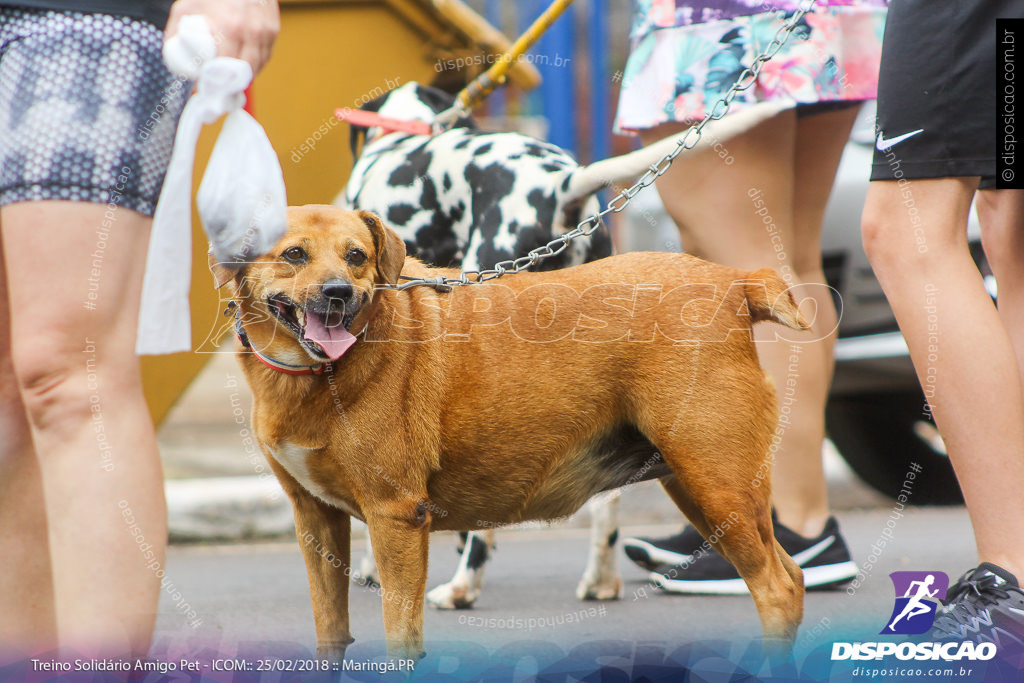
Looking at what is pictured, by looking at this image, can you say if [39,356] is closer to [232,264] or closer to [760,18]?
[232,264]

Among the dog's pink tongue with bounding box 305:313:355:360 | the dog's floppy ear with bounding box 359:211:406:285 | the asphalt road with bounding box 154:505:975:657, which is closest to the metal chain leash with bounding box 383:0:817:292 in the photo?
the dog's floppy ear with bounding box 359:211:406:285

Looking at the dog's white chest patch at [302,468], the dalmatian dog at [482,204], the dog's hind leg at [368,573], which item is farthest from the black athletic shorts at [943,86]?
the dog's hind leg at [368,573]

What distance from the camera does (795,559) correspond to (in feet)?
11.1

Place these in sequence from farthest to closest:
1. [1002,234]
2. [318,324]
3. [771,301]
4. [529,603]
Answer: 1. [529,603]
2. [1002,234]
3. [771,301]
4. [318,324]

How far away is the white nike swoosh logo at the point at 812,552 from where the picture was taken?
11.0ft

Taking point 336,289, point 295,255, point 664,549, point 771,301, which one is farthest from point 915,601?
point 295,255

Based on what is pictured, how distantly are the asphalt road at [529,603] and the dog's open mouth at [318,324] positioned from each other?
0.77 meters

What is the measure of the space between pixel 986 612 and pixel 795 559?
43.5 inches

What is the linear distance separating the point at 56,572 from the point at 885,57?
2.10m

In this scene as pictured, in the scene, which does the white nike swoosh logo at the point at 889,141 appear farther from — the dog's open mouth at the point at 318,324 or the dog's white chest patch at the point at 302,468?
the dog's white chest patch at the point at 302,468

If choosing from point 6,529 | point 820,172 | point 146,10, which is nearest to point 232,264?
point 146,10

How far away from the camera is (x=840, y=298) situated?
4.32 meters

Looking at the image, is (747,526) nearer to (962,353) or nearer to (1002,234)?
(962,353)

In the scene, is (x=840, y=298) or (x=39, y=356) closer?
(x=39, y=356)
